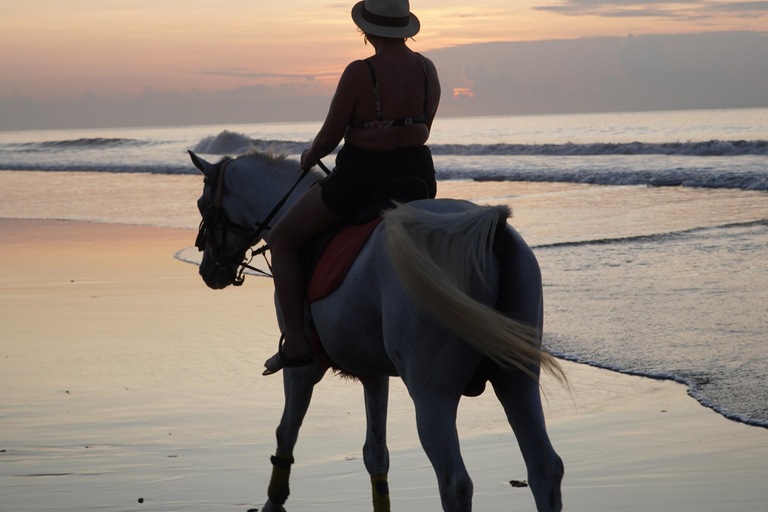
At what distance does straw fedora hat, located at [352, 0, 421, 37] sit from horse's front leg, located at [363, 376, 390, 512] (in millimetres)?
1558

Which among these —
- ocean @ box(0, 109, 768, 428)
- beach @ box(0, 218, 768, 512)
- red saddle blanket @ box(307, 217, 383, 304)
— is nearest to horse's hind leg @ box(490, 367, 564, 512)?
red saddle blanket @ box(307, 217, 383, 304)

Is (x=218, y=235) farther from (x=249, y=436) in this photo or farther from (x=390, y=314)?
(x=390, y=314)

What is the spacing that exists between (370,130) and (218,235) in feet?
4.95

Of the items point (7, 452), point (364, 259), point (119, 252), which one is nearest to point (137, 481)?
point (7, 452)

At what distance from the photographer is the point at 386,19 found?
3379 mm

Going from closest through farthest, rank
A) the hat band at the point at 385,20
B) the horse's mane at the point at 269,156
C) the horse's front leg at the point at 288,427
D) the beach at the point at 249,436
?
the hat band at the point at 385,20, the horse's front leg at the point at 288,427, the beach at the point at 249,436, the horse's mane at the point at 269,156

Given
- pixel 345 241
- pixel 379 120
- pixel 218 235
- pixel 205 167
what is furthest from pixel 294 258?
pixel 205 167

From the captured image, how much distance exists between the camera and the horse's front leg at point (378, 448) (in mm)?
3932

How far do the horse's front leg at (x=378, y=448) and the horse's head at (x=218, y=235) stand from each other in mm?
1092

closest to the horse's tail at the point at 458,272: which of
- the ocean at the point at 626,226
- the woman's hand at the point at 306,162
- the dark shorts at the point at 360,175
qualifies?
the dark shorts at the point at 360,175

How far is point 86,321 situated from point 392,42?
5.82 m

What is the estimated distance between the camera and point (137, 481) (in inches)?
171

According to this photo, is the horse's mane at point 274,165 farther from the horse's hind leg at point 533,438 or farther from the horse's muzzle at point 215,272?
the horse's hind leg at point 533,438

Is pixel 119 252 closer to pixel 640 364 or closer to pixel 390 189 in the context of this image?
pixel 640 364
